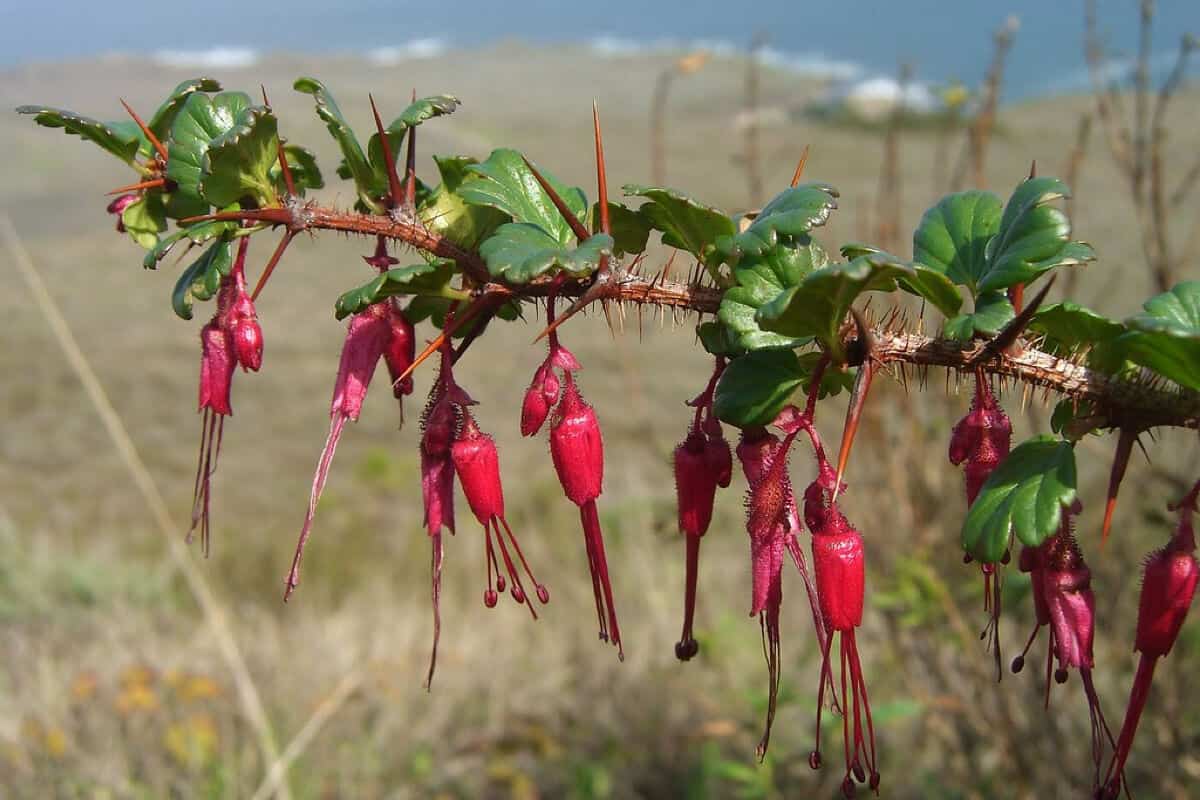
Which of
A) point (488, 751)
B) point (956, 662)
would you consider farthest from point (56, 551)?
point (956, 662)

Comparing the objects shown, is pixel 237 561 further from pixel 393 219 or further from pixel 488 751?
pixel 393 219

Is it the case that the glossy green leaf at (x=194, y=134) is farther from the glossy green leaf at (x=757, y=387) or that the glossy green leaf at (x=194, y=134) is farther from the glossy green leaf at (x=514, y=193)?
the glossy green leaf at (x=757, y=387)

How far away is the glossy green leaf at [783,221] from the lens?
76 cm

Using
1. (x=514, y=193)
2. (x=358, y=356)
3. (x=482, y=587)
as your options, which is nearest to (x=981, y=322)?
(x=514, y=193)

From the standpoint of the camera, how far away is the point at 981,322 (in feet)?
2.52

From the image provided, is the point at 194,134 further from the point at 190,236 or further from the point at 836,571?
the point at 836,571

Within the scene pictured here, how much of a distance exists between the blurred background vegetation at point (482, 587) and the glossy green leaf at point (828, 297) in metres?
0.17

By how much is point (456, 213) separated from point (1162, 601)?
2.14ft

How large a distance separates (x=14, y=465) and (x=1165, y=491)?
5.76m

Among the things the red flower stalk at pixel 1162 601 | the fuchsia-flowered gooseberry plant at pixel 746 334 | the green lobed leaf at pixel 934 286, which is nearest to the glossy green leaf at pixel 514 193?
the fuchsia-flowered gooseberry plant at pixel 746 334

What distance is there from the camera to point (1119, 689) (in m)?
2.77

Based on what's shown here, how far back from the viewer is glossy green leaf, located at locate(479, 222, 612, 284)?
0.71m

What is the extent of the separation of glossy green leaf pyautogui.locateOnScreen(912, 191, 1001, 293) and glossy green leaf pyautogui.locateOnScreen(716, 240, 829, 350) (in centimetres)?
14

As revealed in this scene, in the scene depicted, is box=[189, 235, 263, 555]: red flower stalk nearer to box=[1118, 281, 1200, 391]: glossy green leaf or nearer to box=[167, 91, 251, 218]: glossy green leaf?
box=[167, 91, 251, 218]: glossy green leaf
